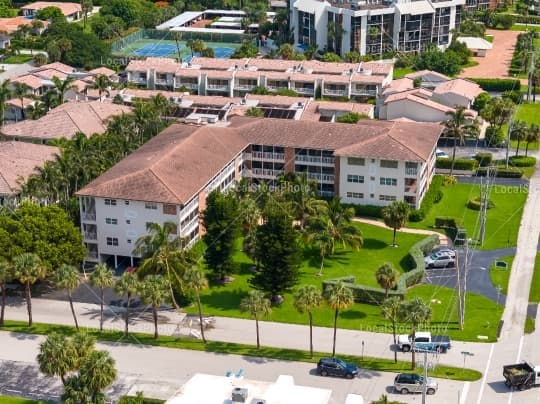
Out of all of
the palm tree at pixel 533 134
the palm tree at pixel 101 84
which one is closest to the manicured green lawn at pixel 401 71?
the palm tree at pixel 533 134

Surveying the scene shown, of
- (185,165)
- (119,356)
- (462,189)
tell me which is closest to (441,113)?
(462,189)

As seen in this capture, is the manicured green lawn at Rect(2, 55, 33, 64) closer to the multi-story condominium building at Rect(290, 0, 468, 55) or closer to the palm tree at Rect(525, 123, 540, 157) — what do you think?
the multi-story condominium building at Rect(290, 0, 468, 55)

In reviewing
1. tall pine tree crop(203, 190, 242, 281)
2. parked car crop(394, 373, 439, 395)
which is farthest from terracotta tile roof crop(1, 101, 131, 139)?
parked car crop(394, 373, 439, 395)

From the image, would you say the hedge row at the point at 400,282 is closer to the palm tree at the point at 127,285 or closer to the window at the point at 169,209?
the palm tree at the point at 127,285

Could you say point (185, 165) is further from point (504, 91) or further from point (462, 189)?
point (504, 91)

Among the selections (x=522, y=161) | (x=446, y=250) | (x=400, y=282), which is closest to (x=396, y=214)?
(x=446, y=250)
